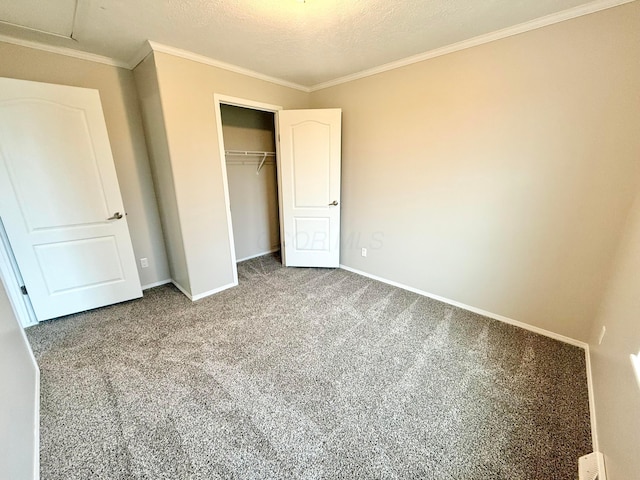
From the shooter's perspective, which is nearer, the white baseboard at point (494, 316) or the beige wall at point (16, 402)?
the beige wall at point (16, 402)

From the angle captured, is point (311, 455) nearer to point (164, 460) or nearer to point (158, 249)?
point (164, 460)

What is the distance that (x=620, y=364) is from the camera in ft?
4.12

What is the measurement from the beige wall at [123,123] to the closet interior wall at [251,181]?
1.00 meters

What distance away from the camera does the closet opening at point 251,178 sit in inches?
135

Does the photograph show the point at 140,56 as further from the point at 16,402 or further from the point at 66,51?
the point at 16,402

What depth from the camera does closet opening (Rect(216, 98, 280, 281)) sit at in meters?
3.42

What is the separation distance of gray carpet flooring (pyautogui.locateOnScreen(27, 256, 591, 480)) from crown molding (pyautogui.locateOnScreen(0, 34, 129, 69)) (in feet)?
7.58

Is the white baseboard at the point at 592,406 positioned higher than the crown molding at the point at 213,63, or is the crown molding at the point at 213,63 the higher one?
the crown molding at the point at 213,63

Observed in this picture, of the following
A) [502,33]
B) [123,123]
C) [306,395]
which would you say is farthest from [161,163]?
[502,33]

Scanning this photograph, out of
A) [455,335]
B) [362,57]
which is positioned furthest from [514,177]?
[362,57]

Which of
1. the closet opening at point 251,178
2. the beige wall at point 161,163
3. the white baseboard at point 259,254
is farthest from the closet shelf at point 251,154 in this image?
the white baseboard at point 259,254

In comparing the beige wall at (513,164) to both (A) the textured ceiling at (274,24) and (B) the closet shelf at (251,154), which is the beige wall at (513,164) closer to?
(A) the textured ceiling at (274,24)

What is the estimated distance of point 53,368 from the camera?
179 centimetres

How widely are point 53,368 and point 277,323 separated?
5.22 feet
